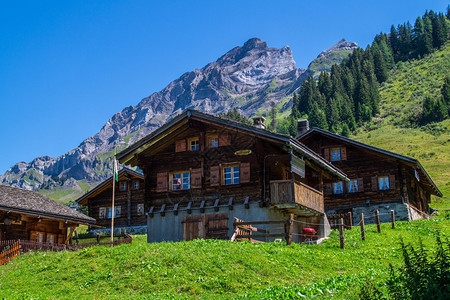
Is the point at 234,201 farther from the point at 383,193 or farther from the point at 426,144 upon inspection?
the point at 426,144

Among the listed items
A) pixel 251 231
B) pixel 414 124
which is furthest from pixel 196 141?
pixel 414 124

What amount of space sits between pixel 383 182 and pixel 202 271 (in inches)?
1170

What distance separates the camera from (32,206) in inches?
1340

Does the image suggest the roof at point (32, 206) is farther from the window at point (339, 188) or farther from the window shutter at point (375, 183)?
the window shutter at point (375, 183)

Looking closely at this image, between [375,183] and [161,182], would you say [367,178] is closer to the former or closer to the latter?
[375,183]

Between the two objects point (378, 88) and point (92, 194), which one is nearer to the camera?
point (92, 194)

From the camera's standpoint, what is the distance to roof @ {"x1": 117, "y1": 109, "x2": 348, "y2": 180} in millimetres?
29812

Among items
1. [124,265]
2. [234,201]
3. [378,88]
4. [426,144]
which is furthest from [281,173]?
[378,88]

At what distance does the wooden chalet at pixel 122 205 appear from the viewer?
55.2 meters

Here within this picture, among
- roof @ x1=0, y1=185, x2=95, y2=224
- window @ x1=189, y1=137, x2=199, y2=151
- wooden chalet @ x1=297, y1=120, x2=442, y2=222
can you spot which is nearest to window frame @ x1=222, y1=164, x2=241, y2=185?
window @ x1=189, y1=137, x2=199, y2=151

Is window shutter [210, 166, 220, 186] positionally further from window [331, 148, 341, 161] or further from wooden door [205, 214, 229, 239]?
window [331, 148, 341, 161]

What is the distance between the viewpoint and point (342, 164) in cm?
4641

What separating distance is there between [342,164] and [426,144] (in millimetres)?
42287

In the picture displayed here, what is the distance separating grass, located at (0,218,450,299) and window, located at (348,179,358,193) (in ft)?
69.9
